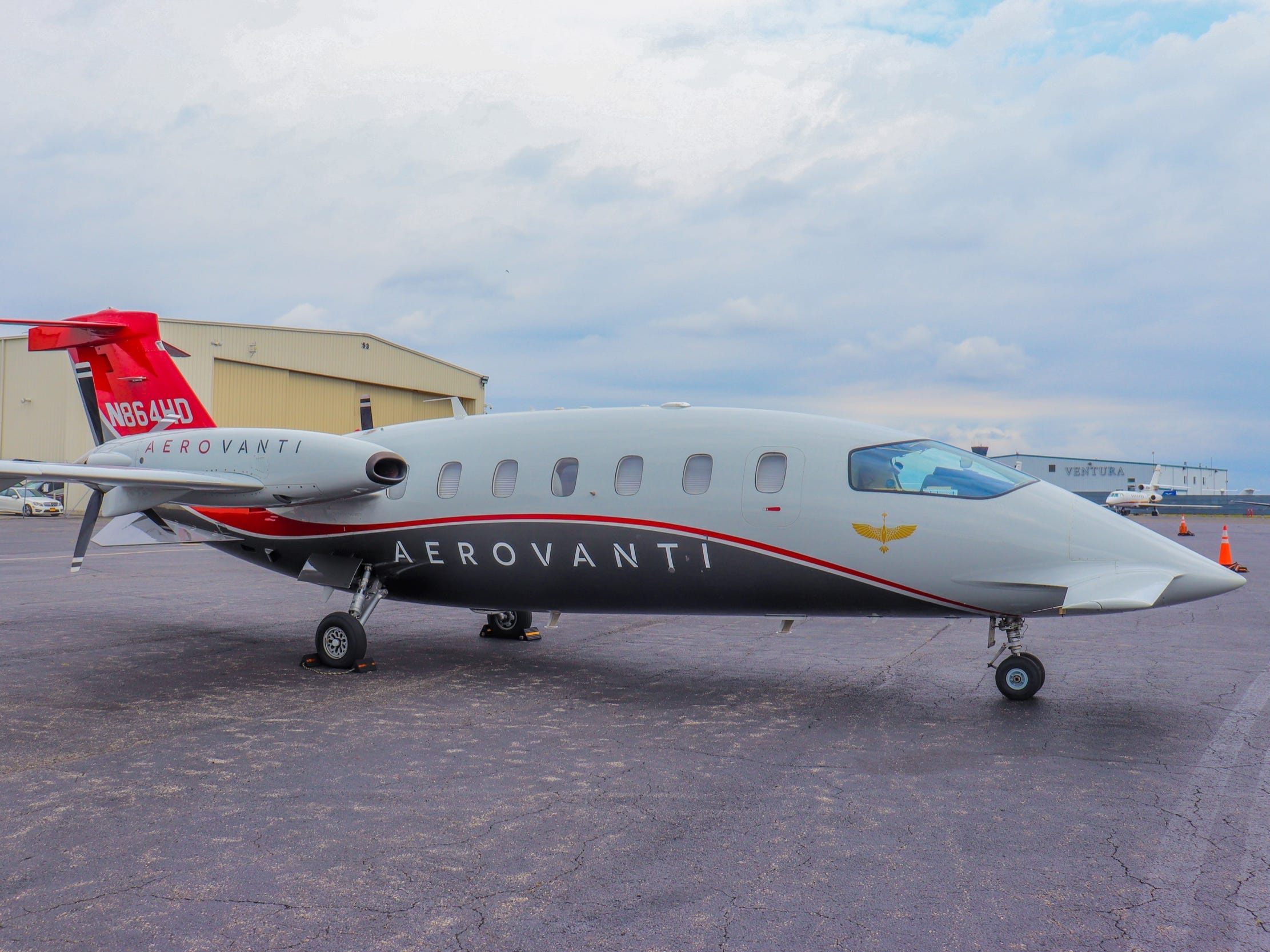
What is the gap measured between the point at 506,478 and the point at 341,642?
2.51 meters

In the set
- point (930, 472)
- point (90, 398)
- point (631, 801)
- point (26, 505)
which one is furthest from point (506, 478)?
point (26, 505)

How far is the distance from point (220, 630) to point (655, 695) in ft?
23.8

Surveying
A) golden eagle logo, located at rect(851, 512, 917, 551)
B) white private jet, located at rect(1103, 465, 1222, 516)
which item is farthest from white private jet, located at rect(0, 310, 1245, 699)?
white private jet, located at rect(1103, 465, 1222, 516)

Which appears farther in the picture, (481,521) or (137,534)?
(137,534)

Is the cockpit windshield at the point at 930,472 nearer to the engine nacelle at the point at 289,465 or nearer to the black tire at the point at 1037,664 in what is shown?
the black tire at the point at 1037,664

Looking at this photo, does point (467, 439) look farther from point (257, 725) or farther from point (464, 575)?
point (257, 725)

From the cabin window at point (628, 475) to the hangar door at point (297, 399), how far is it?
33746mm

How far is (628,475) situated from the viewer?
9.69m

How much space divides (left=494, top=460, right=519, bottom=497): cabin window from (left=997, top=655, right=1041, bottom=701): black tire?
5.12 metres

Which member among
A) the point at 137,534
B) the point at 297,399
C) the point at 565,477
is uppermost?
the point at 297,399

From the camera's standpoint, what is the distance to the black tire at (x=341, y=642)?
10359 mm

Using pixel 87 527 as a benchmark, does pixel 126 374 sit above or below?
above

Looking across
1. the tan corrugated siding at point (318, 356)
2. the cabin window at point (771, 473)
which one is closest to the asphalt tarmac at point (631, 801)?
the cabin window at point (771, 473)

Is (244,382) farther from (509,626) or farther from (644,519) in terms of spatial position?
(644,519)
